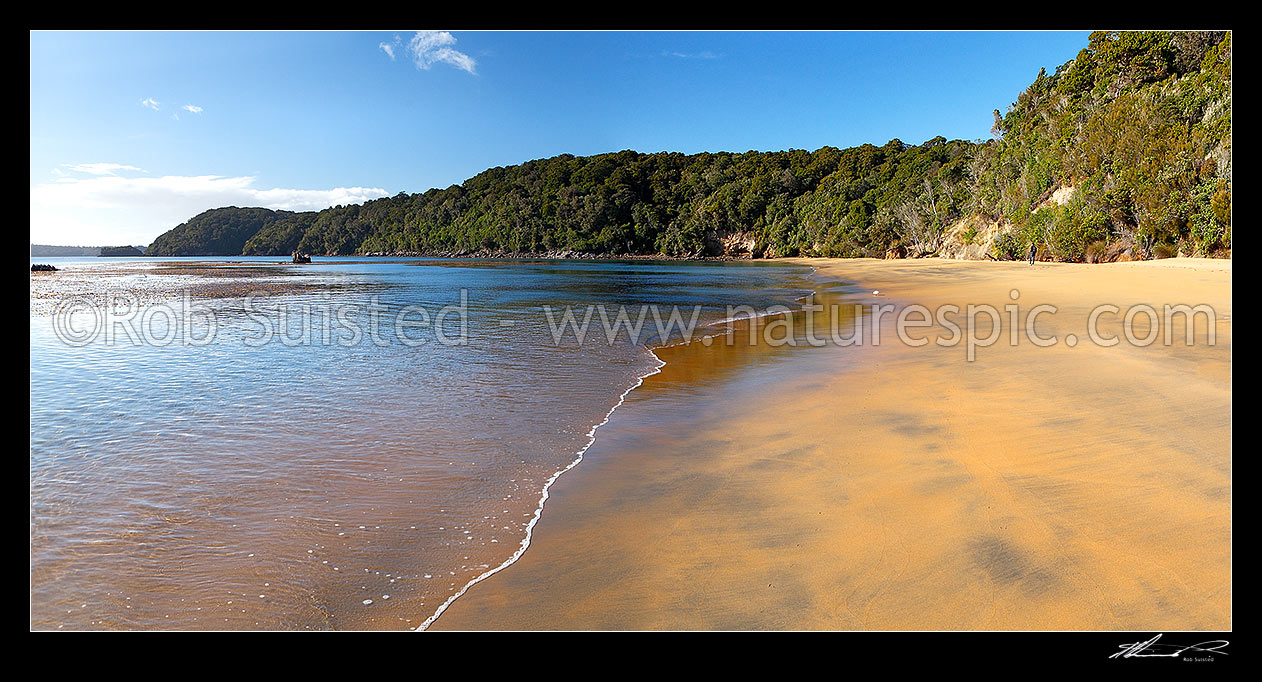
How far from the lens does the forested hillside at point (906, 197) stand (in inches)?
1152

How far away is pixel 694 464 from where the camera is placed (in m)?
4.08

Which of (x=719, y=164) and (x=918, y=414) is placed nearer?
(x=918, y=414)

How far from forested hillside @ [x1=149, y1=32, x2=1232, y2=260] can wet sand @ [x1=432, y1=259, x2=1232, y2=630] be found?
2831 centimetres

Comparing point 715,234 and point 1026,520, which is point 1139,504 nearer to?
point 1026,520

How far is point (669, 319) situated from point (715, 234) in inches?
3512

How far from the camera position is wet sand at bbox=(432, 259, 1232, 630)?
234cm
